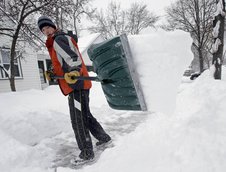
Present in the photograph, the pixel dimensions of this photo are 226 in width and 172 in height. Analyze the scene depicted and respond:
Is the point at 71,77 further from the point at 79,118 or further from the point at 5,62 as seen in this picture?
the point at 5,62

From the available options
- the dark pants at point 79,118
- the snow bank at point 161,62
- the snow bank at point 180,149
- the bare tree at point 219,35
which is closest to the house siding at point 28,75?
the bare tree at point 219,35

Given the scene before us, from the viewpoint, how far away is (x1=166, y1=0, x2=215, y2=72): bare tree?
19.3 m

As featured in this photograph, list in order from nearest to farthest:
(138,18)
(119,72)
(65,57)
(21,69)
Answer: (119,72), (65,57), (21,69), (138,18)

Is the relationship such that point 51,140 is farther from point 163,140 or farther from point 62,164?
point 163,140

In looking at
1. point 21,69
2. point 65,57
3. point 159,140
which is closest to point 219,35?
point 159,140

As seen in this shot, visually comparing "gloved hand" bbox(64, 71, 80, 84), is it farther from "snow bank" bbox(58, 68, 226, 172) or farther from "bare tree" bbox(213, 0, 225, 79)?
"bare tree" bbox(213, 0, 225, 79)

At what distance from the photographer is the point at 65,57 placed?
2.67m

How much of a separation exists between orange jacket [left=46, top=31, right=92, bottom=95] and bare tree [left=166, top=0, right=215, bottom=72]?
1839 centimetres

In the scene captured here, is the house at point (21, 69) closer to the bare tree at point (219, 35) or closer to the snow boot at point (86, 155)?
the bare tree at point (219, 35)

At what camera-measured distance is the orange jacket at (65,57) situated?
267cm

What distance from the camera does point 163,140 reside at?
2.69 m

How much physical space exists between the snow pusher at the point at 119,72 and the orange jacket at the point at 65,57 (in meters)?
0.22

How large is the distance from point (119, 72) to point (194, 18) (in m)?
20.3

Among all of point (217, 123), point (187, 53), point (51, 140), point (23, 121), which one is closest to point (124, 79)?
point (187, 53)
